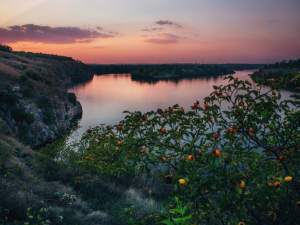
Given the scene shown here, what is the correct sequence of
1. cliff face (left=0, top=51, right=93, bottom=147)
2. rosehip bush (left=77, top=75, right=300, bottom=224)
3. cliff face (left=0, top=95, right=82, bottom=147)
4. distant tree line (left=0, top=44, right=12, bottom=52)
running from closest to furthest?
rosehip bush (left=77, top=75, right=300, bottom=224), cliff face (left=0, top=95, right=82, bottom=147), cliff face (left=0, top=51, right=93, bottom=147), distant tree line (left=0, top=44, right=12, bottom=52)

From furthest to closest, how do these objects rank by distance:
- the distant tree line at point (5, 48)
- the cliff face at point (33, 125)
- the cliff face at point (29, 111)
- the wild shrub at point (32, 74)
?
the distant tree line at point (5, 48) < the wild shrub at point (32, 74) < the cliff face at point (29, 111) < the cliff face at point (33, 125)

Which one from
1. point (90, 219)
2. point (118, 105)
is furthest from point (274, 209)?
point (118, 105)

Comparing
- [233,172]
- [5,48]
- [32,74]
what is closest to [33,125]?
[32,74]

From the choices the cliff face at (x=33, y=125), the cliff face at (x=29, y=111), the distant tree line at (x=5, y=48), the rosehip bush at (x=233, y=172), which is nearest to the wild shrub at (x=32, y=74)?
the cliff face at (x=29, y=111)

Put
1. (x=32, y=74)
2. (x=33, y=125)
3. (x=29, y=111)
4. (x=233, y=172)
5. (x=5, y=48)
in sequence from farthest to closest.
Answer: (x=5, y=48), (x=32, y=74), (x=29, y=111), (x=33, y=125), (x=233, y=172)

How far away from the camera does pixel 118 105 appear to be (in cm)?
3142

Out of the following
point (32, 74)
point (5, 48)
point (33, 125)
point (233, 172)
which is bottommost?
point (33, 125)

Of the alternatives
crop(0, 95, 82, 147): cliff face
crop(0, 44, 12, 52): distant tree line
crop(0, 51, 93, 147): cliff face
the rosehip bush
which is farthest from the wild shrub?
crop(0, 44, 12, 52): distant tree line

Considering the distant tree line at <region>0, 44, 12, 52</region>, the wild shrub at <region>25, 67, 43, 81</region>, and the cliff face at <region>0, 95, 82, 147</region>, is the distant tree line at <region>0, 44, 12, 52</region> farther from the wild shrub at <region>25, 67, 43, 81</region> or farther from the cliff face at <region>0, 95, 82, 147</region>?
Result: the cliff face at <region>0, 95, 82, 147</region>

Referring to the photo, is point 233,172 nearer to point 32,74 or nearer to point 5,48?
point 32,74

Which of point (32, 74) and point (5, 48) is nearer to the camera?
point (32, 74)

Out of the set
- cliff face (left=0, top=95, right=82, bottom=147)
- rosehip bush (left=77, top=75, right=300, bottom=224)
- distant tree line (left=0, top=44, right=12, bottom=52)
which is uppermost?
distant tree line (left=0, top=44, right=12, bottom=52)

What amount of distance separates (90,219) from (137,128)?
236 centimetres

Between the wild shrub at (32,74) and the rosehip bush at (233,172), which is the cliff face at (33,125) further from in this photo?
the rosehip bush at (233,172)
